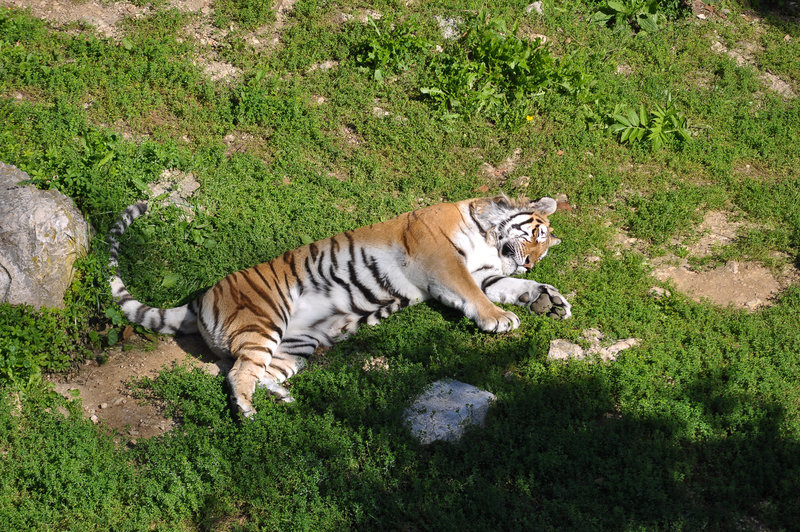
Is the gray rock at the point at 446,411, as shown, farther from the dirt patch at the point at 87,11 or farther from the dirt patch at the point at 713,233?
the dirt patch at the point at 87,11

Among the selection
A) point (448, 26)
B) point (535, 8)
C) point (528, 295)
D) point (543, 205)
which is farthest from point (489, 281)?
point (535, 8)

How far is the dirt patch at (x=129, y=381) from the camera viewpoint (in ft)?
13.9

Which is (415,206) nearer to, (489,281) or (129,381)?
(489,281)

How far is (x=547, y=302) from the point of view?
4980 mm

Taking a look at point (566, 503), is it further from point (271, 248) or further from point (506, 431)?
point (271, 248)

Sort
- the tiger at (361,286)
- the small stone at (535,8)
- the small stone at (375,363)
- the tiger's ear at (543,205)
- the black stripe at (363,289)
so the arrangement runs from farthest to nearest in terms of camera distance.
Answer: the small stone at (535,8), the tiger's ear at (543,205), the black stripe at (363,289), the tiger at (361,286), the small stone at (375,363)

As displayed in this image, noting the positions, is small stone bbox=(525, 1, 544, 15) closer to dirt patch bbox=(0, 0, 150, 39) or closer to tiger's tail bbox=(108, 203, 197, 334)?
dirt patch bbox=(0, 0, 150, 39)

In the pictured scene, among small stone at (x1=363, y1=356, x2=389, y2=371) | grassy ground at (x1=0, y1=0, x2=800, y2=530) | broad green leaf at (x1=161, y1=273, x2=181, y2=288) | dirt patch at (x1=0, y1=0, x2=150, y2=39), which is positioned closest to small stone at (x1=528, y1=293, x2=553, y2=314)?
grassy ground at (x1=0, y1=0, x2=800, y2=530)

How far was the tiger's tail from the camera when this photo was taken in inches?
188

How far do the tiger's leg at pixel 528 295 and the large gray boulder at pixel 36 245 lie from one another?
2874 millimetres

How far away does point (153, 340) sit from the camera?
4867 millimetres

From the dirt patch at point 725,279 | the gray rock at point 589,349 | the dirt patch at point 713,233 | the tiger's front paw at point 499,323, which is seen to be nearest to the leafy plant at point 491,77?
the dirt patch at point 713,233

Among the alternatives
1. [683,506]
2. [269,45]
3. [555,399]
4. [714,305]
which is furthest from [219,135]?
[683,506]

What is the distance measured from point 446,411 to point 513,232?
175cm
